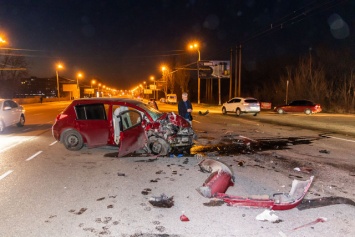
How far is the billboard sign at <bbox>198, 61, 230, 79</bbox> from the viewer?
5581 cm

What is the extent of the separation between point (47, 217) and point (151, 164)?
3.81 meters

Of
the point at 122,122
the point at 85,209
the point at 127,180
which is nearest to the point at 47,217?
the point at 85,209

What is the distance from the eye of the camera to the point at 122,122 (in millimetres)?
9906

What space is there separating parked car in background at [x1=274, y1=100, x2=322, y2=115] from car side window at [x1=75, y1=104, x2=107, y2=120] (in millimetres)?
25715

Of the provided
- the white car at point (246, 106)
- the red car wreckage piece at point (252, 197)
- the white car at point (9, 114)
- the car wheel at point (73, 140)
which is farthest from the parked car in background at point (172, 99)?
the red car wreckage piece at point (252, 197)

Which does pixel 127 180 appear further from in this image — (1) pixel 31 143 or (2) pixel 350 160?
(1) pixel 31 143

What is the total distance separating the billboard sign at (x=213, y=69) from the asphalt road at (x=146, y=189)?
1796 inches

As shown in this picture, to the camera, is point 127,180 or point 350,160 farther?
point 350,160

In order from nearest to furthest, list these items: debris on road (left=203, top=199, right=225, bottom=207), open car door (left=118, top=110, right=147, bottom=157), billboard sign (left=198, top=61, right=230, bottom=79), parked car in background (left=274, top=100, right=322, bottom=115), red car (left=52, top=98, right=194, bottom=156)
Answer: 1. debris on road (left=203, top=199, right=225, bottom=207)
2. open car door (left=118, top=110, right=147, bottom=157)
3. red car (left=52, top=98, right=194, bottom=156)
4. parked car in background (left=274, top=100, right=322, bottom=115)
5. billboard sign (left=198, top=61, right=230, bottom=79)

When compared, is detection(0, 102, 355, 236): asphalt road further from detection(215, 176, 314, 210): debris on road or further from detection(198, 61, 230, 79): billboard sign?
detection(198, 61, 230, 79): billboard sign

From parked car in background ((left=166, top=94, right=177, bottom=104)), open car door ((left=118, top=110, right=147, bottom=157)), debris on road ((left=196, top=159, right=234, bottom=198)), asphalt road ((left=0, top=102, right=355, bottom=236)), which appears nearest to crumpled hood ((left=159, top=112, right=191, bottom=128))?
open car door ((left=118, top=110, right=147, bottom=157))

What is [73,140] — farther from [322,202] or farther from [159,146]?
[322,202]

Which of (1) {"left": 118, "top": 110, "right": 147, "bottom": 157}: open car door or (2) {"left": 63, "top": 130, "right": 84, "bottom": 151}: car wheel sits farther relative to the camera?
(2) {"left": 63, "top": 130, "right": 84, "bottom": 151}: car wheel

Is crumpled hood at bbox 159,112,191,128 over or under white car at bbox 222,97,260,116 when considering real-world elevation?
over
